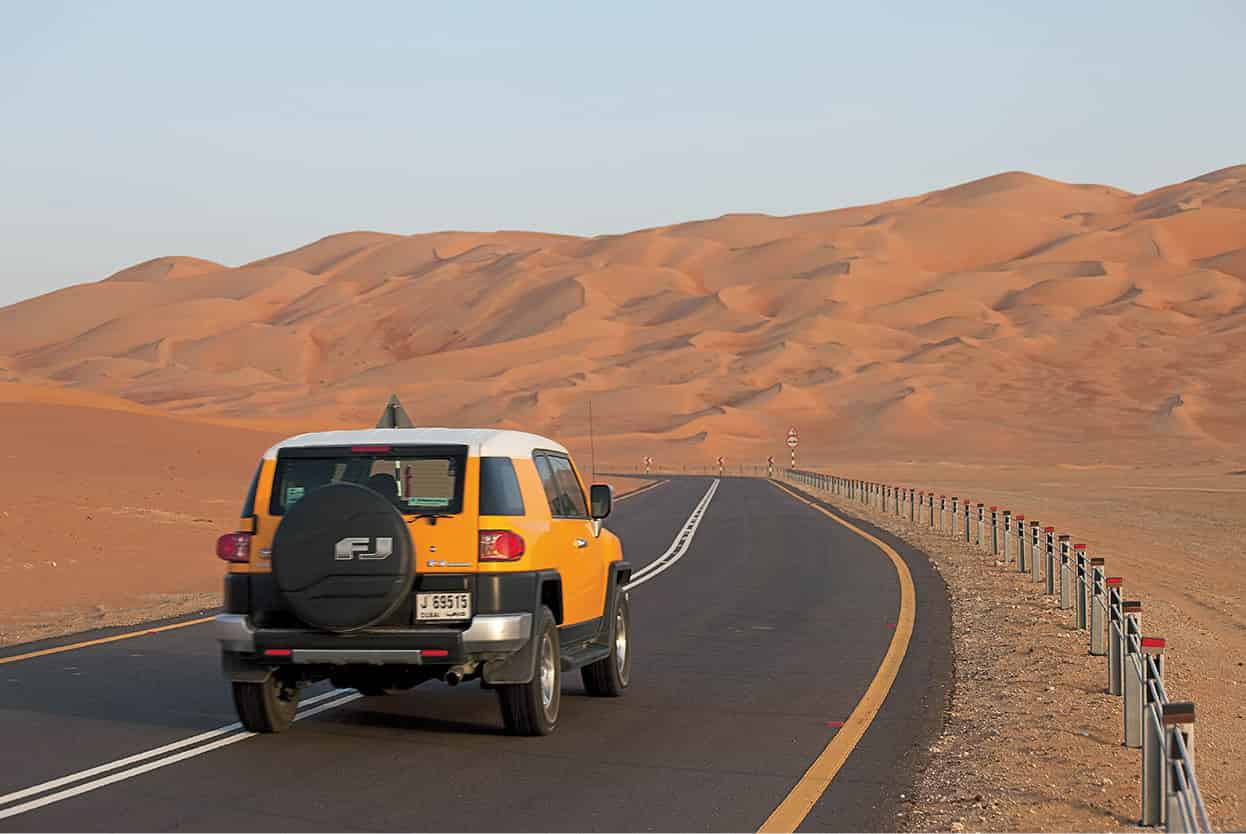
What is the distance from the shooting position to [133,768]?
32.3 ft

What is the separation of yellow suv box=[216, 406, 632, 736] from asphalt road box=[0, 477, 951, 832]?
457 millimetres

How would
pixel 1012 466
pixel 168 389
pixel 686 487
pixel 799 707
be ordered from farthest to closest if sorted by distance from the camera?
pixel 168 389 → pixel 1012 466 → pixel 686 487 → pixel 799 707

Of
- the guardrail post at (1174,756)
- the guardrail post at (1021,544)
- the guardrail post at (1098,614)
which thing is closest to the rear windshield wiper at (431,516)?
the guardrail post at (1174,756)

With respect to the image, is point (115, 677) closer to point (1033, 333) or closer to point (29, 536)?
point (29, 536)

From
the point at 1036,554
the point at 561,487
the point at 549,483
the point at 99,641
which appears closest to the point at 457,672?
the point at 549,483

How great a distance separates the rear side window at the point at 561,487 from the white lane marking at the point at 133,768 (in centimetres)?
223

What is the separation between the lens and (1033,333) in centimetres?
16875

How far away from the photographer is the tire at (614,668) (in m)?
12.6

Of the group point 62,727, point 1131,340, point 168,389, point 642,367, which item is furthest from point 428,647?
point 168,389

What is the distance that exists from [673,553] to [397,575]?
1908 cm

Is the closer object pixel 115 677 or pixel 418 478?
pixel 418 478

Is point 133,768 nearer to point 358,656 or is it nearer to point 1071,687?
point 358,656

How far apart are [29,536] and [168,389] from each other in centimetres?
17504

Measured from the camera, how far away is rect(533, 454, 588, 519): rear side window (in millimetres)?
11531
